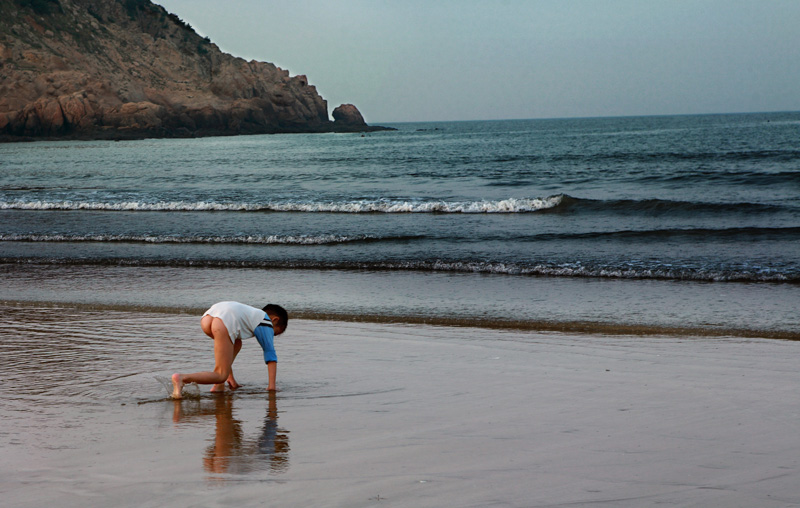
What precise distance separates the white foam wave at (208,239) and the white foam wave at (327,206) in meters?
5.07

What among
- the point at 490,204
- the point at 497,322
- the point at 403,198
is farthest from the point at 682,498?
the point at 403,198

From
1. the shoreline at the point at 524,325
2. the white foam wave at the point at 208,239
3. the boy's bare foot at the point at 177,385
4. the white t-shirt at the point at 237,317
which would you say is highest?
the white t-shirt at the point at 237,317

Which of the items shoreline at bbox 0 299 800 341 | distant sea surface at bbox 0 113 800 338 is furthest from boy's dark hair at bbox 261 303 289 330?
distant sea surface at bbox 0 113 800 338

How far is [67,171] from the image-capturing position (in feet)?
123

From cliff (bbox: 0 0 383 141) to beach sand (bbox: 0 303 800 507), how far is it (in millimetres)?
89687

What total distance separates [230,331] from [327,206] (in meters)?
15.9

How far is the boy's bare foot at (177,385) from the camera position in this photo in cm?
520

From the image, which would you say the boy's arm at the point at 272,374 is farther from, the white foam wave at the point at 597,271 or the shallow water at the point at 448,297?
the white foam wave at the point at 597,271

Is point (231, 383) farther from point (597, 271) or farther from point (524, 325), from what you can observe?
point (597, 271)

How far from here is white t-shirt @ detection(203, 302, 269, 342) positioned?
529 centimetres

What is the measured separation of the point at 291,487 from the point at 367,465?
0.49 meters

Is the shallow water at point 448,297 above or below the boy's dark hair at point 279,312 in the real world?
below

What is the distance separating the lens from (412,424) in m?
4.59

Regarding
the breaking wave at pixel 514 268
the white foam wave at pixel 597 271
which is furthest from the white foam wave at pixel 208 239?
the white foam wave at pixel 597 271
